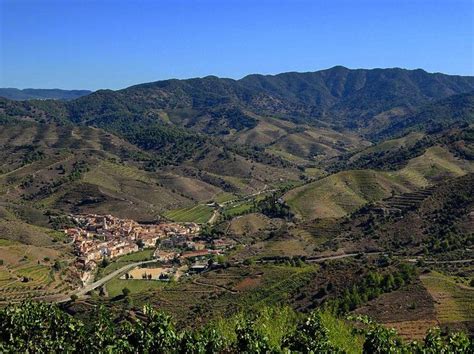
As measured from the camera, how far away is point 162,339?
32.2m

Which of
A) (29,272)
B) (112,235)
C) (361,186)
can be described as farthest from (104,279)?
(361,186)

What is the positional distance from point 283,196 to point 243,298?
2812 inches

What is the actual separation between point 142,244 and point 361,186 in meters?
58.0

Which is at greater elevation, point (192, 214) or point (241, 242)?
point (192, 214)

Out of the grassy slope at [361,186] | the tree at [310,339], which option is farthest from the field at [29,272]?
the grassy slope at [361,186]

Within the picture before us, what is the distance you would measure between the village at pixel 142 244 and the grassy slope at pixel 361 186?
26.3 meters

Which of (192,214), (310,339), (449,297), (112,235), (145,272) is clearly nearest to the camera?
(310,339)

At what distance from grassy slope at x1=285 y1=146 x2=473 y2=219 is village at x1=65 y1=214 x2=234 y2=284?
26304 mm

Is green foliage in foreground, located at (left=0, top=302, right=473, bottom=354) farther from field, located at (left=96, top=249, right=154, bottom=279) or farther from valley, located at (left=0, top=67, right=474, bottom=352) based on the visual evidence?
field, located at (left=96, top=249, right=154, bottom=279)

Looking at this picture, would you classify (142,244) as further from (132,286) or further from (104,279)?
(132,286)

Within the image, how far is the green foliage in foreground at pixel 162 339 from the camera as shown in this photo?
30.3m

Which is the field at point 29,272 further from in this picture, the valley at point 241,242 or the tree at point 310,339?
the tree at point 310,339

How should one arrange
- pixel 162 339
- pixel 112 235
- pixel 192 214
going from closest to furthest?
pixel 162 339 → pixel 112 235 → pixel 192 214

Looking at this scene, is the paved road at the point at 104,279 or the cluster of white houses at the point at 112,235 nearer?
the paved road at the point at 104,279
